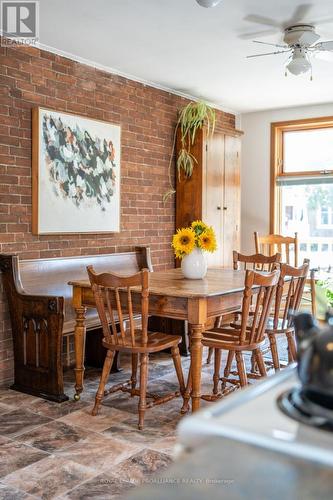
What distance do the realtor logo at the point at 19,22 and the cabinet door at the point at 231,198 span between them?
2.57 metres

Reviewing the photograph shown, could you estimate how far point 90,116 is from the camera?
458cm

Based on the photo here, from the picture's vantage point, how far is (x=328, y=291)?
224 inches

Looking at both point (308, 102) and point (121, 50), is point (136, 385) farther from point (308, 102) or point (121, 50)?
point (308, 102)

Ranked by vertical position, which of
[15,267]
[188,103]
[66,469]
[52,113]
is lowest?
[66,469]

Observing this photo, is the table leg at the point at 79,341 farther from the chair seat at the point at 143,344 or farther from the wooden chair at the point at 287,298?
the wooden chair at the point at 287,298

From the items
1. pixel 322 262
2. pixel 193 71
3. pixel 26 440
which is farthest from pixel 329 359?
pixel 322 262

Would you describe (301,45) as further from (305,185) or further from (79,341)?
(305,185)

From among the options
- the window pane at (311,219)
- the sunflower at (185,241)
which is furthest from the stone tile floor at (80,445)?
the window pane at (311,219)

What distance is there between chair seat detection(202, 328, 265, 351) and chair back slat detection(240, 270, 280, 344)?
29 millimetres

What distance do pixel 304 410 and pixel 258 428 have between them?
0.12 meters

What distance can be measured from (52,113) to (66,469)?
8.84 ft

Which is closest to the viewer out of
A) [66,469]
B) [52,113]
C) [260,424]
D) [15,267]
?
[260,424]

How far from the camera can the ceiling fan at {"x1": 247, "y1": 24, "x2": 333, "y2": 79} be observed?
365cm

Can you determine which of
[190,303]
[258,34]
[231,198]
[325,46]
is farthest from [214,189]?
[190,303]
